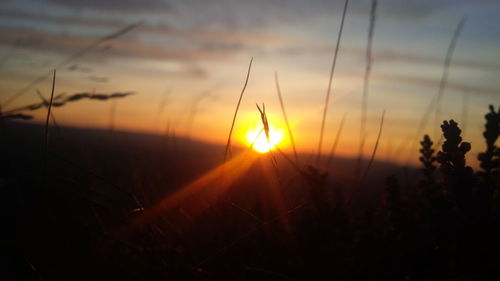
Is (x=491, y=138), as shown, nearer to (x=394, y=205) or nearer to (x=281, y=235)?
(x=394, y=205)

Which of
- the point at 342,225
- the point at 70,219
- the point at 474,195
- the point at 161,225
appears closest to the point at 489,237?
the point at 474,195

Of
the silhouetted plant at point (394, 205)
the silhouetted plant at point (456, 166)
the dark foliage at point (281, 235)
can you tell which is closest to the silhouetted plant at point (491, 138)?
the dark foliage at point (281, 235)

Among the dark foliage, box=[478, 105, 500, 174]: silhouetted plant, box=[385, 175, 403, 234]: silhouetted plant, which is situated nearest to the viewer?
the dark foliage

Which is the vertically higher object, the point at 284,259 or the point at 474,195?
the point at 474,195

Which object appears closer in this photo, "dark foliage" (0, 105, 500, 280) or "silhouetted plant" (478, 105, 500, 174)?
"dark foliage" (0, 105, 500, 280)

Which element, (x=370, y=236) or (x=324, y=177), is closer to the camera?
(x=324, y=177)

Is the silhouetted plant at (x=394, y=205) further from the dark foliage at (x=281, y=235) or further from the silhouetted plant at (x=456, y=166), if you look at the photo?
the silhouetted plant at (x=456, y=166)

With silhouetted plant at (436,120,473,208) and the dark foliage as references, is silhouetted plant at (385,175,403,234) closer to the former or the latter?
the dark foliage

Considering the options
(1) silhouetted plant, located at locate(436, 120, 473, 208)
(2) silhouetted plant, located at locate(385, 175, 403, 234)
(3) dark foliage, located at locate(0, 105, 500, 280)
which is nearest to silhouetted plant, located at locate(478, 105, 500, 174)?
(3) dark foliage, located at locate(0, 105, 500, 280)

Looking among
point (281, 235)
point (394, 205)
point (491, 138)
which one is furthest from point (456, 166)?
point (281, 235)

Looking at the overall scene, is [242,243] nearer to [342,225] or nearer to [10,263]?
[342,225]

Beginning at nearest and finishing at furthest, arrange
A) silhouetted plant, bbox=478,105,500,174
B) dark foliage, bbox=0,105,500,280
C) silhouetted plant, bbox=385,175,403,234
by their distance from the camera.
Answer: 1. dark foliage, bbox=0,105,500,280
2. silhouetted plant, bbox=478,105,500,174
3. silhouetted plant, bbox=385,175,403,234
